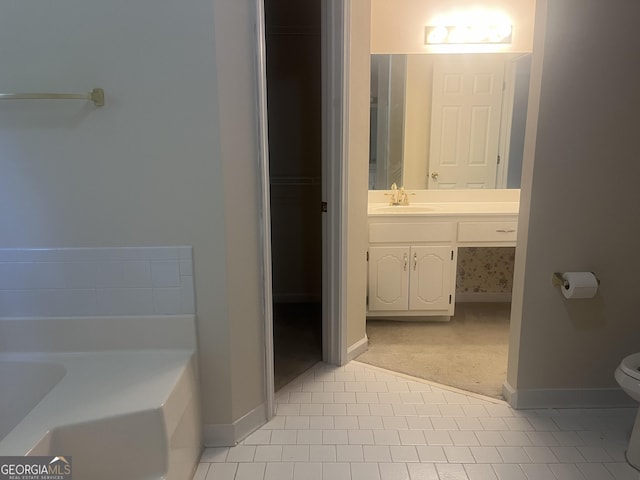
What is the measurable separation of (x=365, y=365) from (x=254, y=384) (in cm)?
84

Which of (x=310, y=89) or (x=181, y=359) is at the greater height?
(x=310, y=89)

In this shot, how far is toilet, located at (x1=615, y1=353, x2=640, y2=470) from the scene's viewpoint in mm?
1825

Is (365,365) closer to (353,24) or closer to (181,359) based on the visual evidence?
(181,359)

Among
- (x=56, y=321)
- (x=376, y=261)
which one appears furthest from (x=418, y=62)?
(x=56, y=321)

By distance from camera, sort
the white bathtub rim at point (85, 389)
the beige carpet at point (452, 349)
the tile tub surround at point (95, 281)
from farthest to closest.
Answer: the beige carpet at point (452, 349) < the tile tub surround at point (95, 281) < the white bathtub rim at point (85, 389)

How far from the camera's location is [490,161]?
342 centimetres

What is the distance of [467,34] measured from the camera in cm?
328

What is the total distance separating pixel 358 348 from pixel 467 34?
2.28 metres

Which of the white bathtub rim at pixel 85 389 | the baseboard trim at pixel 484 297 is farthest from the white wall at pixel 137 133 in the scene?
the baseboard trim at pixel 484 297

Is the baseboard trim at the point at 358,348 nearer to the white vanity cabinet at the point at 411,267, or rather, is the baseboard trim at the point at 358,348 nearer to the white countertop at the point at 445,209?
the white vanity cabinet at the point at 411,267

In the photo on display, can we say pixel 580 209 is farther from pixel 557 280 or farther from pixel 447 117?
pixel 447 117

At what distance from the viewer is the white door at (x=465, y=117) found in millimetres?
3332

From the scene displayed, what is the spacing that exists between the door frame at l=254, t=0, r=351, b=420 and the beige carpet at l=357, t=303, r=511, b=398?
38cm

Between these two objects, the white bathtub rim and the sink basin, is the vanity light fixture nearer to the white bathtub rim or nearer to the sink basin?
the sink basin
